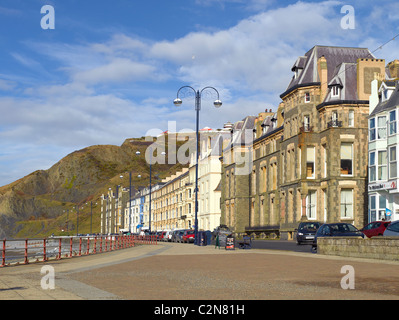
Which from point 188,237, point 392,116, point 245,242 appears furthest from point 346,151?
point 245,242

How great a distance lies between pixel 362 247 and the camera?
23906 mm

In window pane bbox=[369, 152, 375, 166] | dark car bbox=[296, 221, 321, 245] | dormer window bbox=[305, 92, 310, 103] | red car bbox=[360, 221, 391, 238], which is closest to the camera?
red car bbox=[360, 221, 391, 238]

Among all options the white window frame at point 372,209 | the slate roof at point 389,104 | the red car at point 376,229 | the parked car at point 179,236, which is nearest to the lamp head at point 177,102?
the slate roof at point 389,104

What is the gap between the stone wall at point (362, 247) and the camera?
21906 millimetres

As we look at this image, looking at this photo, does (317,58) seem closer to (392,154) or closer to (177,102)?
(392,154)

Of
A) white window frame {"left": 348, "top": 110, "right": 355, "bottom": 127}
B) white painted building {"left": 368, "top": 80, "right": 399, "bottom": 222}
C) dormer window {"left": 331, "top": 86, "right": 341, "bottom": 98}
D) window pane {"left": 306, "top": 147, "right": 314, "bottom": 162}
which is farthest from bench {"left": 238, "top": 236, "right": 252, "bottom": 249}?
dormer window {"left": 331, "top": 86, "right": 341, "bottom": 98}

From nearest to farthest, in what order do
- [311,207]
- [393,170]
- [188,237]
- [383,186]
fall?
[393,170], [383,186], [311,207], [188,237]

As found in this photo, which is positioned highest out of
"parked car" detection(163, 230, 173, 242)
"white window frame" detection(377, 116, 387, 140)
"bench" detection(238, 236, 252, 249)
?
"white window frame" detection(377, 116, 387, 140)

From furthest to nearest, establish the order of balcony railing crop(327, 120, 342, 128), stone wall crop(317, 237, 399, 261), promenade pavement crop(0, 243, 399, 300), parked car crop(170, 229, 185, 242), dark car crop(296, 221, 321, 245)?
parked car crop(170, 229, 185, 242) < balcony railing crop(327, 120, 342, 128) < dark car crop(296, 221, 321, 245) < stone wall crop(317, 237, 399, 261) < promenade pavement crop(0, 243, 399, 300)

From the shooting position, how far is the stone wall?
2191 cm

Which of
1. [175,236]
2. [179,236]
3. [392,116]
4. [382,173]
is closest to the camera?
[392,116]

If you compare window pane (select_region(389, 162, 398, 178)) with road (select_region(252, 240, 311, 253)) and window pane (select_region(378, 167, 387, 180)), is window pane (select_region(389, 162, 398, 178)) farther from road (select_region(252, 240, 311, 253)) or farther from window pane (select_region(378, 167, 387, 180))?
road (select_region(252, 240, 311, 253))

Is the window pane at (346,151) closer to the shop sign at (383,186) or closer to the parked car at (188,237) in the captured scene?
the shop sign at (383,186)

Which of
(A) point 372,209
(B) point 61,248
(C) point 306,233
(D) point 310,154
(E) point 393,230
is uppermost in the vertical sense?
(D) point 310,154
